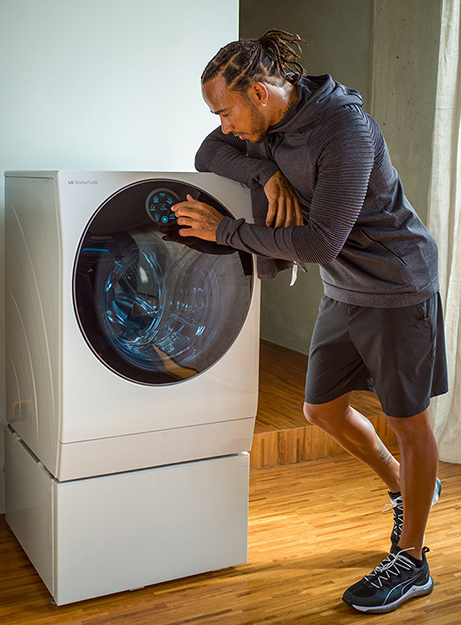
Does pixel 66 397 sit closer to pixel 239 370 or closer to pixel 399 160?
pixel 239 370

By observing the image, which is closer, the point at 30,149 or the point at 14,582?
the point at 14,582

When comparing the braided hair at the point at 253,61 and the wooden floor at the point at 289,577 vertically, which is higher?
the braided hair at the point at 253,61

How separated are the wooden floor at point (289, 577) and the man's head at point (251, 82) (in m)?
1.20

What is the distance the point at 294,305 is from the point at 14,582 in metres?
2.83

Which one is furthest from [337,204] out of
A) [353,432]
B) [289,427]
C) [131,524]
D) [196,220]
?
[289,427]

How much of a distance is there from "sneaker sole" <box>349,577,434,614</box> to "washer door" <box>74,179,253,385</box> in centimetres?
74

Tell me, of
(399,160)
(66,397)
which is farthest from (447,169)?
(66,397)

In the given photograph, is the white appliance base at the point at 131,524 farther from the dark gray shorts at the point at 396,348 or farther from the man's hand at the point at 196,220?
the man's hand at the point at 196,220

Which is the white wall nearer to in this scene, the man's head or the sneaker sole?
the man's head

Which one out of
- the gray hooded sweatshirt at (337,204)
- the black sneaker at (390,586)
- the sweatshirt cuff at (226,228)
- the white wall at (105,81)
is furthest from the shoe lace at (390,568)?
the white wall at (105,81)

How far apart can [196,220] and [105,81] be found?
0.81 meters

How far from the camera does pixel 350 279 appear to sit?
69.6 inches

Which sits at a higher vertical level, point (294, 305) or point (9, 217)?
point (9, 217)

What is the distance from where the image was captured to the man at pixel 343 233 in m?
1.54
